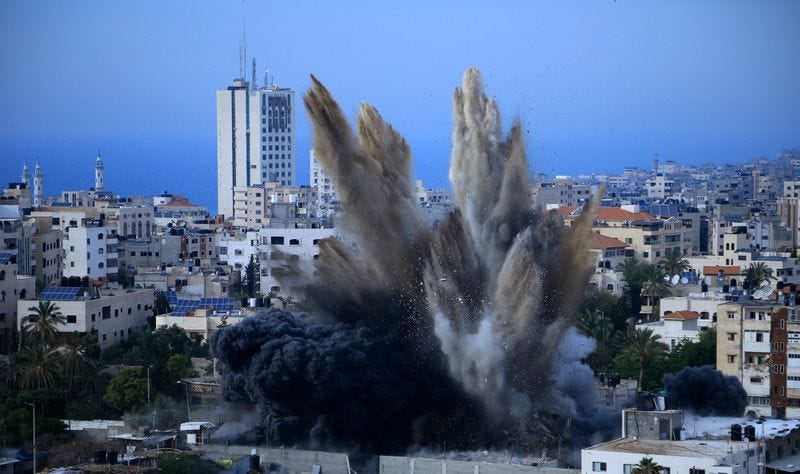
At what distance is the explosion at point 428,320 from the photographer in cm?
5400

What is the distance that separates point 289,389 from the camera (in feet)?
178

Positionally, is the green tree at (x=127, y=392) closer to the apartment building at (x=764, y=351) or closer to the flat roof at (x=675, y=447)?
the apartment building at (x=764, y=351)

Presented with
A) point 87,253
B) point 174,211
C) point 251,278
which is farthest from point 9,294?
point 174,211

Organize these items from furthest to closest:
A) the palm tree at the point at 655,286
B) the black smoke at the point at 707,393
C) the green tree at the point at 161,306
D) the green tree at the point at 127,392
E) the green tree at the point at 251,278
Result: the green tree at the point at 251,278 → the palm tree at the point at 655,286 → the green tree at the point at 161,306 → the green tree at the point at 127,392 → the black smoke at the point at 707,393

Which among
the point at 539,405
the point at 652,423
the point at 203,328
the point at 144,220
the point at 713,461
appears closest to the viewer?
the point at 713,461

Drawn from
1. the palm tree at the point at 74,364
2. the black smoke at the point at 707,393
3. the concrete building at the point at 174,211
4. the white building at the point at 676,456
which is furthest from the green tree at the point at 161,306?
the concrete building at the point at 174,211

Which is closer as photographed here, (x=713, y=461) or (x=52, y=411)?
(x=713, y=461)

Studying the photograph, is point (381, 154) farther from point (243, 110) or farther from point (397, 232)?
point (243, 110)

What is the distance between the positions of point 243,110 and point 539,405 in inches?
4524

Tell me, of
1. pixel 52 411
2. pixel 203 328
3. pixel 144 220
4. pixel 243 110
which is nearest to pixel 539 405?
pixel 52 411

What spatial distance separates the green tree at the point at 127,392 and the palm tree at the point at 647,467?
777 inches

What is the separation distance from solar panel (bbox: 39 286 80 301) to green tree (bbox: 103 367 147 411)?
34.2ft

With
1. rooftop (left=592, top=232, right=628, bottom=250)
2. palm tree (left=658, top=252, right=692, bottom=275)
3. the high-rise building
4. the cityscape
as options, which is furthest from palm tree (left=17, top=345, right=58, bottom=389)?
the high-rise building

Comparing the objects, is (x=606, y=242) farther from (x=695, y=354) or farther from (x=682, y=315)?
(x=695, y=354)
